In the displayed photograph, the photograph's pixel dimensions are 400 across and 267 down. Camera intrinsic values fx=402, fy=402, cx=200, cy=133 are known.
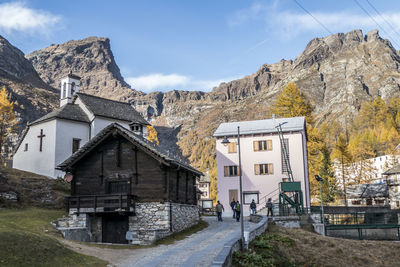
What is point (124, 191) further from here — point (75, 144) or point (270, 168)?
point (270, 168)

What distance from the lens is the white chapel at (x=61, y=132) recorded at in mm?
40875

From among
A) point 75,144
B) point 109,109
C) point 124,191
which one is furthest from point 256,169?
point 124,191

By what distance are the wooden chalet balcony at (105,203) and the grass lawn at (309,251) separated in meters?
8.56

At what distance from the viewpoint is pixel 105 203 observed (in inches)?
1038

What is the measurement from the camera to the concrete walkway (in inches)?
682

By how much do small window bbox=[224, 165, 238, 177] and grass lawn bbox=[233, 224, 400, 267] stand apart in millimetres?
17594

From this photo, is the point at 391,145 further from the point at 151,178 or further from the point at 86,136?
the point at 151,178

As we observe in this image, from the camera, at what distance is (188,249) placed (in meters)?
20.8

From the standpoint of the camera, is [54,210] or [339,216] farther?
[339,216]

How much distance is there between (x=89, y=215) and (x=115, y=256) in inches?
334

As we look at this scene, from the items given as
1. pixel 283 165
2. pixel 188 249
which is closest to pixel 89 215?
pixel 188 249

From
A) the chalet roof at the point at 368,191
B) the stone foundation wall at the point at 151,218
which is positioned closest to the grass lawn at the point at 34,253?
the stone foundation wall at the point at 151,218

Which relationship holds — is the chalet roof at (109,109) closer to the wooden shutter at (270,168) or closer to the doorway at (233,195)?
the doorway at (233,195)

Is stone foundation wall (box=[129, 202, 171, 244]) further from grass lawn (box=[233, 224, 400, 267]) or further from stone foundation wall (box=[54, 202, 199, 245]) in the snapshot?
grass lawn (box=[233, 224, 400, 267])
